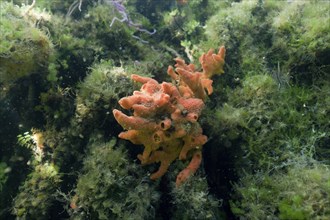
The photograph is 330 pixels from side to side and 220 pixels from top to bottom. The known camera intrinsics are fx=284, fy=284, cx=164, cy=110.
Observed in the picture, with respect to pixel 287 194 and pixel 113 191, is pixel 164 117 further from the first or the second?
pixel 287 194

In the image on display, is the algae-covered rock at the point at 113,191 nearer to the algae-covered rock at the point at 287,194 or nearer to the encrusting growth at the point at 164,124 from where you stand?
the encrusting growth at the point at 164,124

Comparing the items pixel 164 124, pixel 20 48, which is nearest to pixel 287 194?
pixel 164 124

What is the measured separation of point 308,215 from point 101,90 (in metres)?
2.70

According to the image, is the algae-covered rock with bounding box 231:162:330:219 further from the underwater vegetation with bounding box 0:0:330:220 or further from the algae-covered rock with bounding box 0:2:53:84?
the algae-covered rock with bounding box 0:2:53:84

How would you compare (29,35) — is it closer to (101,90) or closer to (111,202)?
(101,90)

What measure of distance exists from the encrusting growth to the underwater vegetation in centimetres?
1

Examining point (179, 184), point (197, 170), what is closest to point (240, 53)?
point (197, 170)

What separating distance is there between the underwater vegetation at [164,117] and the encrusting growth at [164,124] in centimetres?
1

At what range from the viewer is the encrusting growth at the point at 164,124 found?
3.13 meters

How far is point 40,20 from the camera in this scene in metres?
4.36

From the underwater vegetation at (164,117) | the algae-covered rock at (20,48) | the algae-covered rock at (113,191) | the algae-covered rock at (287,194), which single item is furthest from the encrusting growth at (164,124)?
the algae-covered rock at (20,48)

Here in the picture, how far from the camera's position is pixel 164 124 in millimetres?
3094

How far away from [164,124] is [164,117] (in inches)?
5.3

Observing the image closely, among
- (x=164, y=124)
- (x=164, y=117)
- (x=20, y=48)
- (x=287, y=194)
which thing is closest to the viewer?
(x=287, y=194)
